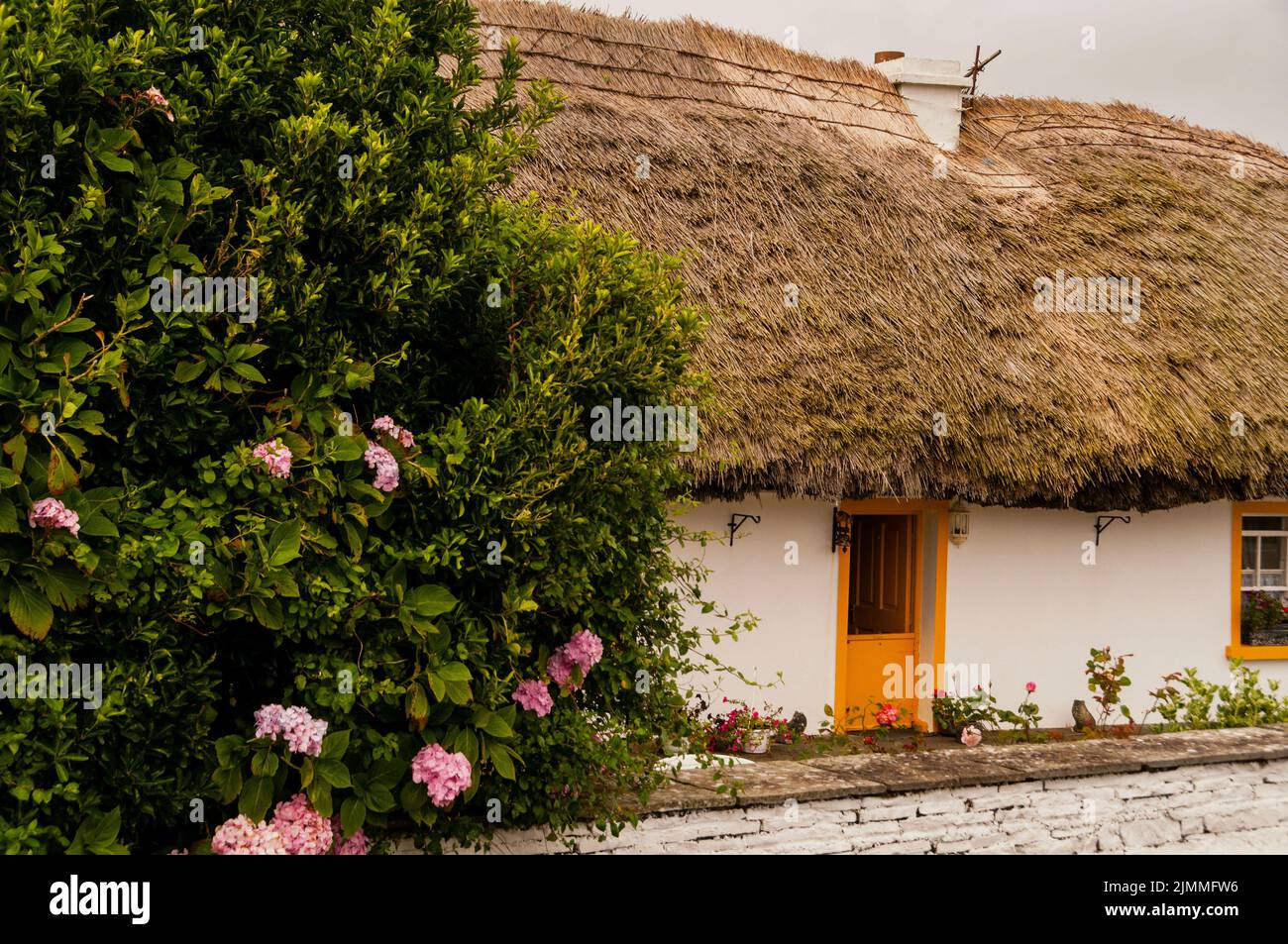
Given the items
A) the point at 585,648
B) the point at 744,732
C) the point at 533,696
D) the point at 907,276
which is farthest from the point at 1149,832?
the point at 907,276

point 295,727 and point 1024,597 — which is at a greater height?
point 295,727

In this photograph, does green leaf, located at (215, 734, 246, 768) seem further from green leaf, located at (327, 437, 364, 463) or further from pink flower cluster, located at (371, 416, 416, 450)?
pink flower cluster, located at (371, 416, 416, 450)

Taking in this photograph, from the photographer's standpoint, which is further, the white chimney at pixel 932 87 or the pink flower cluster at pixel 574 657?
the white chimney at pixel 932 87

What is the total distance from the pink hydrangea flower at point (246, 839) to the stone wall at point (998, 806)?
→ 91 cm

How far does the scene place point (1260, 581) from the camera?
10680 millimetres

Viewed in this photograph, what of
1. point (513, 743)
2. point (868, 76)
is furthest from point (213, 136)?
point (868, 76)

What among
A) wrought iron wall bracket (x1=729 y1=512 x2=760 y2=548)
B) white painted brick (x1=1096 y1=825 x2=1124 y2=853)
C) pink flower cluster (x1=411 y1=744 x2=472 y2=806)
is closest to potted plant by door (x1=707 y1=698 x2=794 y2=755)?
wrought iron wall bracket (x1=729 y1=512 x2=760 y2=548)

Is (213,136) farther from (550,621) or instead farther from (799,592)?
(799,592)

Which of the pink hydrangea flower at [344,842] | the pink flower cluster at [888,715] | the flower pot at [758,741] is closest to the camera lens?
the pink hydrangea flower at [344,842]

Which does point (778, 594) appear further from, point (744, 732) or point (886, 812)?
point (886, 812)

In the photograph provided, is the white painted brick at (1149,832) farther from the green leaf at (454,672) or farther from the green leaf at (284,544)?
the green leaf at (284,544)

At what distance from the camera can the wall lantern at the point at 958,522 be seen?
898 cm

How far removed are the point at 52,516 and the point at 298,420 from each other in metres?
0.68

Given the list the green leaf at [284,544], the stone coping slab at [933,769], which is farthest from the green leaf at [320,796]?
the stone coping slab at [933,769]
